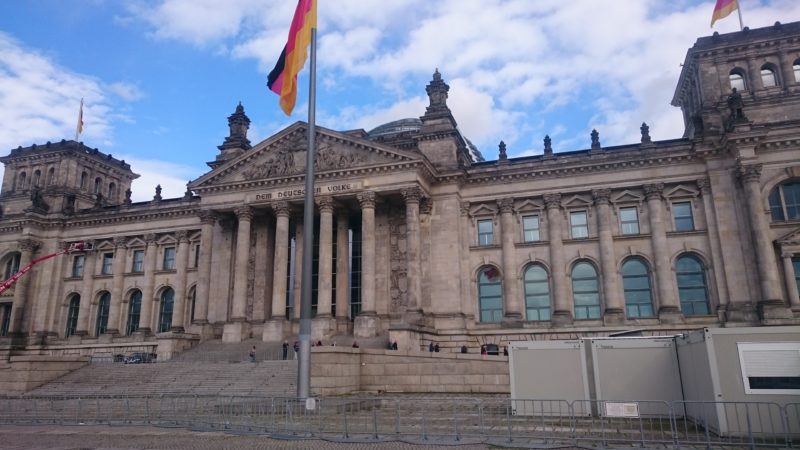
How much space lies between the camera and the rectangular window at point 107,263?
5750 centimetres

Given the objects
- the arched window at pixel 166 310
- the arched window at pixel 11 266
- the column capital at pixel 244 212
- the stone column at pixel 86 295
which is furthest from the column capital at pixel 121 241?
the column capital at pixel 244 212

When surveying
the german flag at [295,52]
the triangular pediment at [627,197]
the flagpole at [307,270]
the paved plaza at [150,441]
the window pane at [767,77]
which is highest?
the window pane at [767,77]

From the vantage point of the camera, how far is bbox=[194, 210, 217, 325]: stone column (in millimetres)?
46781

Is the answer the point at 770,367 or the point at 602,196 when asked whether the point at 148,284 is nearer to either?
the point at 602,196

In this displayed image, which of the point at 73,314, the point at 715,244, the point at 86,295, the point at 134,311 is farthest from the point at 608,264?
the point at 73,314

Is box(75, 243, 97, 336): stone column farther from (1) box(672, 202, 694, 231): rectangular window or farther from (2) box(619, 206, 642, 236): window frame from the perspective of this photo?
(1) box(672, 202, 694, 231): rectangular window

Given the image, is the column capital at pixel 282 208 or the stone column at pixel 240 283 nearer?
the stone column at pixel 240 283

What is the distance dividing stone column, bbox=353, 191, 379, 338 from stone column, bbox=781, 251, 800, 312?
1002 inches

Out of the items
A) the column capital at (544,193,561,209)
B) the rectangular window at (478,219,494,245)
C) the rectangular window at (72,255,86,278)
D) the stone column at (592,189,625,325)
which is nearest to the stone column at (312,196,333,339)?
the rectangular window at (478,219,494,245)

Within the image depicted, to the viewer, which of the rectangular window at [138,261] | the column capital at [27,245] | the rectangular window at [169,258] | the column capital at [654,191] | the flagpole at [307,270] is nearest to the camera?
the flagpole at [307,270]

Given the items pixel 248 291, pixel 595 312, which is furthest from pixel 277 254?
pixel 595 312

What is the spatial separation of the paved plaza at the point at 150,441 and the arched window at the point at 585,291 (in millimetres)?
29539

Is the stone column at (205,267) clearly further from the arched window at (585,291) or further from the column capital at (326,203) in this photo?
the arched window at (585,291)

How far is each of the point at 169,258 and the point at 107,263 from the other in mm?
7274
